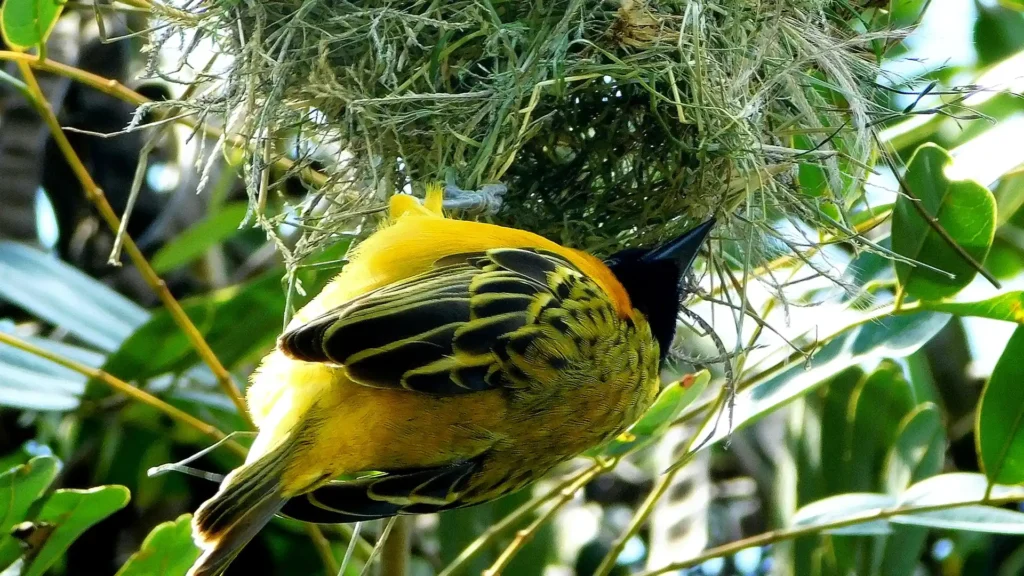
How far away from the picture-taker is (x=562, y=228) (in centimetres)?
178

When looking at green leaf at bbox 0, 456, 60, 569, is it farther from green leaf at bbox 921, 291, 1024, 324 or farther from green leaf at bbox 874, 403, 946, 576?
green leaf at bbox 874, 403, 946, 576

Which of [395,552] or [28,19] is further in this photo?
[395,552]

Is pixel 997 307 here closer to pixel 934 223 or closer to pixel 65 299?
pixel 934 223

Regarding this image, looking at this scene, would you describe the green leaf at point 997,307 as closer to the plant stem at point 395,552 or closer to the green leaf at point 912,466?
the green leaf at point 912,466

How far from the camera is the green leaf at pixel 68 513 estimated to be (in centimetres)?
163

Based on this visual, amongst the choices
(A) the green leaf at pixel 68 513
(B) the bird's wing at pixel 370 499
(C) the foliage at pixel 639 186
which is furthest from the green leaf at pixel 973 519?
(A) the green leaf at pixel 68 513

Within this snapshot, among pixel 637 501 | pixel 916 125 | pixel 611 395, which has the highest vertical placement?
pixel 916 125

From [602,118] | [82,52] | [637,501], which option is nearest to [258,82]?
→ [602,118]

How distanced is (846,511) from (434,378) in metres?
0.86

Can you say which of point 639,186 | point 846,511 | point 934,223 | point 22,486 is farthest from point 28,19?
point 846,511

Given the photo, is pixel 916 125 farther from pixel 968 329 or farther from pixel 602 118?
pixel 968 329

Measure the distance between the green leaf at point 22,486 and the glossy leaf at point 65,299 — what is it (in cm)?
62

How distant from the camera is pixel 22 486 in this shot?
5.19 ft

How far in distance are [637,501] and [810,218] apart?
178 cm
